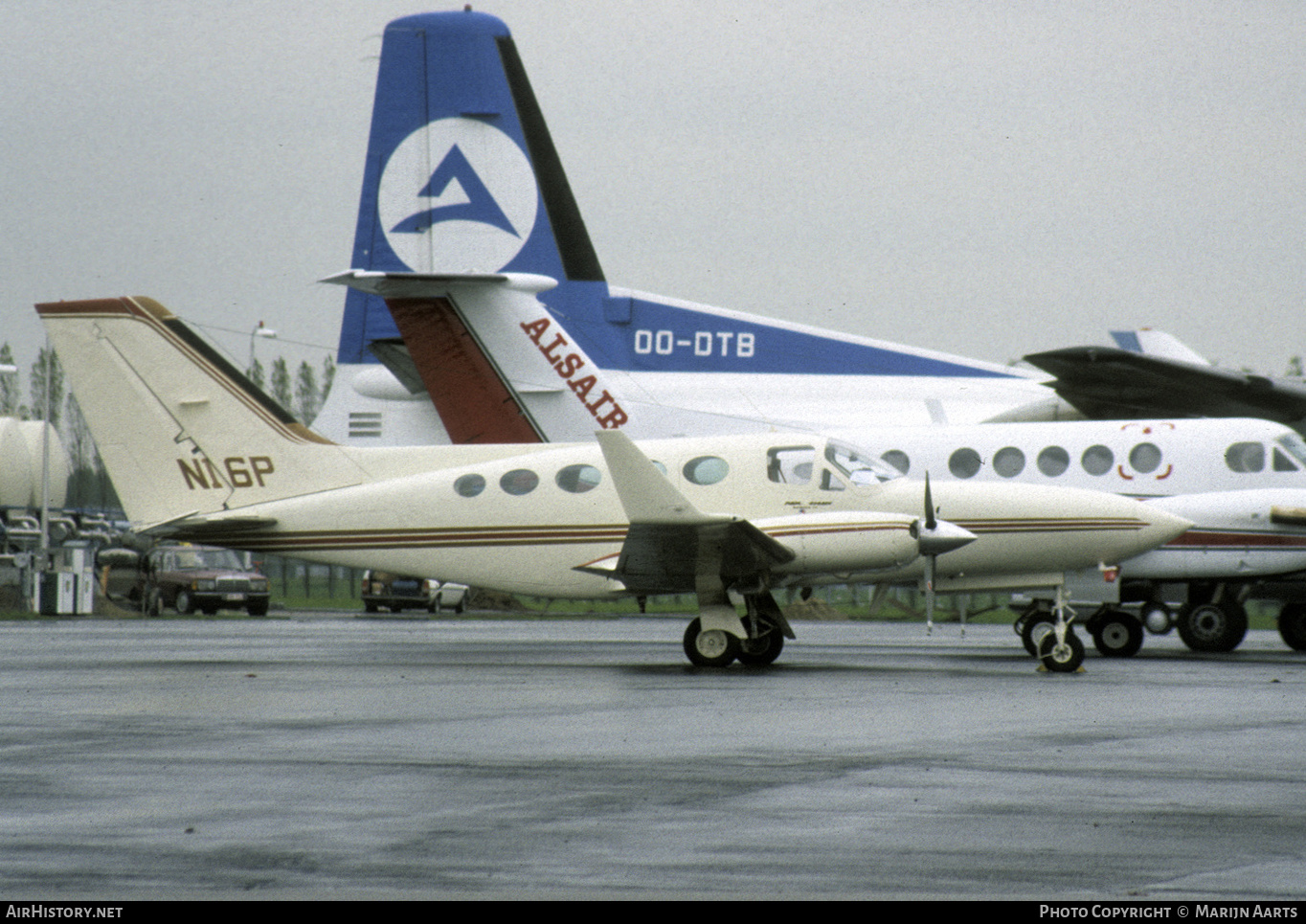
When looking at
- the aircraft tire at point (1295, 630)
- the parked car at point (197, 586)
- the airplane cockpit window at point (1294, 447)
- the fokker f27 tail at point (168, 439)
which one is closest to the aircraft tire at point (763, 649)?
the fokker f27 tail at point (168, 439)

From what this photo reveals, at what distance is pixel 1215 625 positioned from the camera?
18125 mm

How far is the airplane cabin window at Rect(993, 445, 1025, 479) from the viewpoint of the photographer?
18297 mm

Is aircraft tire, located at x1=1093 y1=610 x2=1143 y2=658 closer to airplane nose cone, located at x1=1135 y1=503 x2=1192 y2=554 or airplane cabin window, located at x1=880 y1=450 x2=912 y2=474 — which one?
airplane nose cone, located at x1=1135 y1=503 x2=1192 y2=554

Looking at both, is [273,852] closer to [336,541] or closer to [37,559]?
[336,541]

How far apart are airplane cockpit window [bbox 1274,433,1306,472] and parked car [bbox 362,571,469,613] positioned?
24.1 meters

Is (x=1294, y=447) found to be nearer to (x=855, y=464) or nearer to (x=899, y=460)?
(x=899, y=460)

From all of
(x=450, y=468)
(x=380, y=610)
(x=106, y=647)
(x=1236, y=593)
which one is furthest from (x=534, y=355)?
(x=380, y=610)

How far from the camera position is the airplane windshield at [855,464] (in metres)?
15.5

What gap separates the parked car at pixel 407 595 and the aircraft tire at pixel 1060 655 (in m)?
24.9

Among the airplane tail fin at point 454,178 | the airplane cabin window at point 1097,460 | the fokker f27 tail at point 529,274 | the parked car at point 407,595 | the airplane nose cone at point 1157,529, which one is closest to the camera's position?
the airplane nose cone at point 1157,529

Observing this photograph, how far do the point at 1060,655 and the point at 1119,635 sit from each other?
3.58 m

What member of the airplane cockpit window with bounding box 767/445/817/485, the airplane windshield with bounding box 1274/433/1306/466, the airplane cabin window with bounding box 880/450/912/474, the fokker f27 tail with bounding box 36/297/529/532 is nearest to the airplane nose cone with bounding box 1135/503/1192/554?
the airplane windshield with bounding box 1274/433/1306/466

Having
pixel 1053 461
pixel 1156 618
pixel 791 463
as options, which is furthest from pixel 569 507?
pixel 1156 618

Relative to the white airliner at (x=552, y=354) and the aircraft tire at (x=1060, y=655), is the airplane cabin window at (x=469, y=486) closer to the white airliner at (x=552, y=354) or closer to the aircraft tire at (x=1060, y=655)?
the white airliner at (x=552, y=354)
